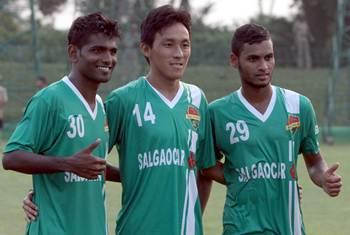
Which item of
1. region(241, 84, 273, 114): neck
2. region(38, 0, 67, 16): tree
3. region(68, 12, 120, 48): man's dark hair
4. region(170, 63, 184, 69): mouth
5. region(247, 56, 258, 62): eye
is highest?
region(38, 0, 67, 16): tree

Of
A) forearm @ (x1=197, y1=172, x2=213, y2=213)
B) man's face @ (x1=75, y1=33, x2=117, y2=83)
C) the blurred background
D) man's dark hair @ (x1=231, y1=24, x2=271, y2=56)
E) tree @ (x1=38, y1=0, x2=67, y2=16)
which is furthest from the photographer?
tree @ (x1=38, y1=0, x2=67, y2=16)

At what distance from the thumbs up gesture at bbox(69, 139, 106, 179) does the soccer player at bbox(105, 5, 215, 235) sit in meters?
0.58

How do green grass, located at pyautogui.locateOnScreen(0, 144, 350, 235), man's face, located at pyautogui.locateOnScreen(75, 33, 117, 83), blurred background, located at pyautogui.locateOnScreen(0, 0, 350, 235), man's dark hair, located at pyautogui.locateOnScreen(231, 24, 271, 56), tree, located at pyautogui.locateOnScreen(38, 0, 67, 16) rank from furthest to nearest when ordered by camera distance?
tree, located at pyautogui.locateOnScreen(38, 0, 67, 16), blurred background, located at pyautogui.locateOnScreen(0, 0, 350, 235), green grass, located at pyautogui.locateOnScreen(0, 144, 350, 235), man's dark hair, located at pyautogui.locateOnScreen(231, 24, 271, 56), man's face, located at pyautogui.locateOnScreen(75, 33, 117, 83)

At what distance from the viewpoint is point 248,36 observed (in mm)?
5633

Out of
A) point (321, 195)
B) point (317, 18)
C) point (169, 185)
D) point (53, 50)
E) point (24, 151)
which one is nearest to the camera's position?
point (24, 151)

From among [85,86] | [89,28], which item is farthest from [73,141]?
[89,28]

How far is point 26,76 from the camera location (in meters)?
31.9

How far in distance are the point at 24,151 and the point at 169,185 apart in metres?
0.86

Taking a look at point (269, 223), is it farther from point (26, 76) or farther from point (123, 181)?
point (26, 76)

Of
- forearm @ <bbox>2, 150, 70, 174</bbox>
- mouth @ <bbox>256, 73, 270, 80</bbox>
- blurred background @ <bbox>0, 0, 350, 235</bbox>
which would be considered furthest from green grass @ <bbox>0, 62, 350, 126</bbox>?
forearm @ <bbox>2, 150, 70, 174</bbox>

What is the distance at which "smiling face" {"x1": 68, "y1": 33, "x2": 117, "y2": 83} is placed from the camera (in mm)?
5055

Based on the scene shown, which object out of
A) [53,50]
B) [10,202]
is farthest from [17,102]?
[10,202]

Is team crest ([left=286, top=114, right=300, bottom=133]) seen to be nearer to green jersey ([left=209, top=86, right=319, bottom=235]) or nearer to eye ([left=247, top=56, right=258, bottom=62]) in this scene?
green jersey ([left=209, top=86, right=319, bottom=235])

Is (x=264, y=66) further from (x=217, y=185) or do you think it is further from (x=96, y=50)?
(x=217, y=185)
